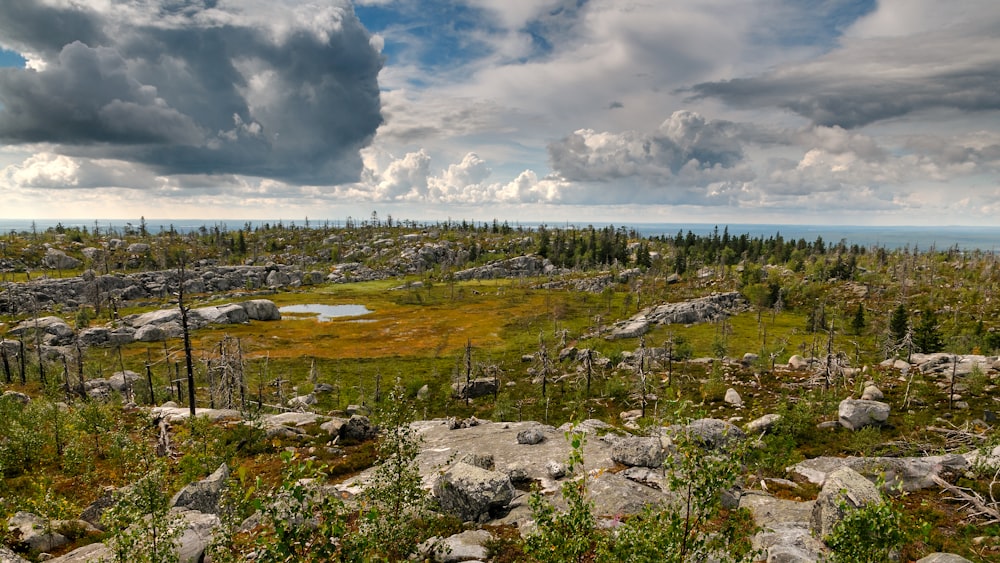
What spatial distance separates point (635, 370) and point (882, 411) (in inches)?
1928

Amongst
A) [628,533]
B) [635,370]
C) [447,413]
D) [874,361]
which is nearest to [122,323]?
[447,413]

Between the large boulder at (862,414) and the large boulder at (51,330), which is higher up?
the large boulder at (862,414)

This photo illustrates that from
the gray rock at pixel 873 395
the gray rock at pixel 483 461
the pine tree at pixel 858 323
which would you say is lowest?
the pine tree at pixel 858 323

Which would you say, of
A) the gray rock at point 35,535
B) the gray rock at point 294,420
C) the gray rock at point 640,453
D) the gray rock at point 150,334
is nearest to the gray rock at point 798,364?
the gray rock at point 640,453

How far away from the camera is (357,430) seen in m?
51.9

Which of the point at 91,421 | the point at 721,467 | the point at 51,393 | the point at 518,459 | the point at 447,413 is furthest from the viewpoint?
the point at 447,413

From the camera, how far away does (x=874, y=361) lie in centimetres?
11569

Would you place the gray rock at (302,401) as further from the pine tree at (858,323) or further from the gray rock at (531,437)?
the pine tree at (858,323)

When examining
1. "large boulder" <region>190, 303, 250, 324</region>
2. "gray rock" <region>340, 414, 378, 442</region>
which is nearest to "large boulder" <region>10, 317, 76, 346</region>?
"large boulder" <region>190, 303, 250, 324</region>

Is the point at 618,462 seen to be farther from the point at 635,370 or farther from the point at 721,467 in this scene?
the point at 635,370

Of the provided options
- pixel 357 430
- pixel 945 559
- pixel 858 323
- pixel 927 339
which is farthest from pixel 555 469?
pixel 858 323

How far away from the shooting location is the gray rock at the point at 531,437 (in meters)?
44.6

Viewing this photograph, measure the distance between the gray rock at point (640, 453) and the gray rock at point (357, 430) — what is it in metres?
28.9

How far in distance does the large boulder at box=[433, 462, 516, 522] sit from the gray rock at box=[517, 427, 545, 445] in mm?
13784
